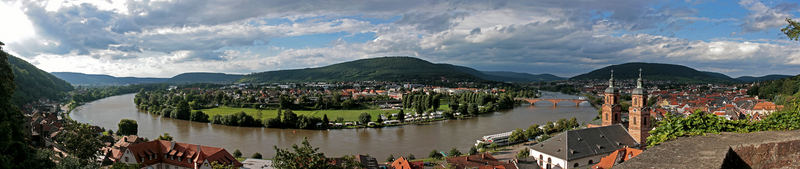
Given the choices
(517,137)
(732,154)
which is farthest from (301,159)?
(517,137)

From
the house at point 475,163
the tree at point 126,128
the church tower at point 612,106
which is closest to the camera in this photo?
the house at point 475,163

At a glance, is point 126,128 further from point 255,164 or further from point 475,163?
point 475,163

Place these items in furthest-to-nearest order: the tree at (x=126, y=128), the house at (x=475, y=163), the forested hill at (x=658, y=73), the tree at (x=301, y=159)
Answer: the forested hill at (x=658, y=73) < the tree at (x=126, y=128) < the house at (x=475, y=163) < the tree at (x=301, y=159)

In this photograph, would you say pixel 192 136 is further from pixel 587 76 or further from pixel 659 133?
pixel 587 76

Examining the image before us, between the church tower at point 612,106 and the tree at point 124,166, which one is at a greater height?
the church tower at point 612,106

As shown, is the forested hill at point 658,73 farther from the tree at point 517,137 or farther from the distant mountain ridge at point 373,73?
the tree at point 517,137

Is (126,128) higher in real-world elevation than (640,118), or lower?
lower

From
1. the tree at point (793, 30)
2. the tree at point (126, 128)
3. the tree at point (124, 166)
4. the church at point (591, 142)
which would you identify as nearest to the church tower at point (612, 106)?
the church at point (591, 142)

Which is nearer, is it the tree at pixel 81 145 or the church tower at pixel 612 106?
the tree at pixel 81 145

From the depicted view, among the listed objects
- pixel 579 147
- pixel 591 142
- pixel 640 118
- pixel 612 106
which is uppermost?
pixel 612 106
